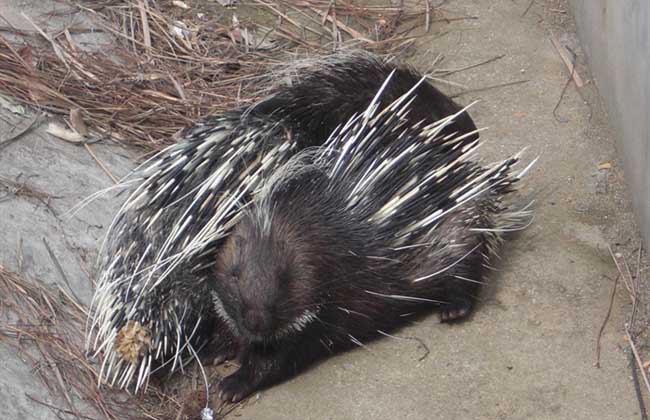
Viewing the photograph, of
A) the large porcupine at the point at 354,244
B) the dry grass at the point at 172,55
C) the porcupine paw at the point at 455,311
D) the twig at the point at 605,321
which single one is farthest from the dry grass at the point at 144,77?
the twig at the point at 605,321

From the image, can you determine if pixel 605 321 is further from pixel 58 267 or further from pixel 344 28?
pixel 344 28

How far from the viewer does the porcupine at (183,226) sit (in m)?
3.19

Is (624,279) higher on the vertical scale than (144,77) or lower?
higher

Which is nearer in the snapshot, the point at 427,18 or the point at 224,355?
the point at 224,355

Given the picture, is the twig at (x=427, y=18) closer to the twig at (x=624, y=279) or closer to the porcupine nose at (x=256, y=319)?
the twig at (x=624, y=279)

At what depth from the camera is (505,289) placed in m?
3.57

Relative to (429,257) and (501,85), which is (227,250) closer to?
(429,257)

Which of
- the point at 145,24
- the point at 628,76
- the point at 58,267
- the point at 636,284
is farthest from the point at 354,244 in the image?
the point at 145,24

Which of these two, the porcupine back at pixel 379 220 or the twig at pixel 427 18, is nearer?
the porcupine back at pixel 379 220


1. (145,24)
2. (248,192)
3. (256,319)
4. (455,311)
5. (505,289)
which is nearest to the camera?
(256,319)

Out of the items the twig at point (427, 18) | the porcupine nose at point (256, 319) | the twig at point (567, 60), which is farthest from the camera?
the twig at point (427, 18)

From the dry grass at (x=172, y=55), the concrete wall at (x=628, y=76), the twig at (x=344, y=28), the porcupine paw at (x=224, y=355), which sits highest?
the concrete wall at (x=628, y=76)

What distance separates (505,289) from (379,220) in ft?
1.85

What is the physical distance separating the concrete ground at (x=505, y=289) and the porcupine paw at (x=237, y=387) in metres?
0.04
